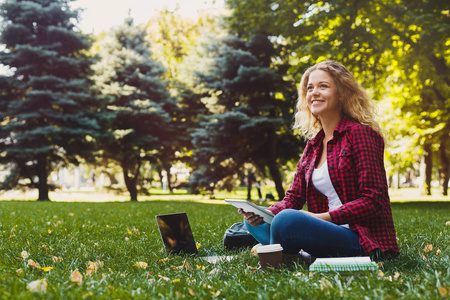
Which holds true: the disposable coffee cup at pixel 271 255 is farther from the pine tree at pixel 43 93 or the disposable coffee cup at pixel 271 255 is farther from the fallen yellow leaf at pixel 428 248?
the pine tree at pixel 43 93

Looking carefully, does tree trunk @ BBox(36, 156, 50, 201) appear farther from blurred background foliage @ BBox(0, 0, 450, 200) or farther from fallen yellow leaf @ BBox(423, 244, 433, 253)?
fallen yellow leaf @ BBox(423, 244, 433, 253)

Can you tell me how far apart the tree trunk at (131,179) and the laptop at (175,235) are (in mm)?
15509

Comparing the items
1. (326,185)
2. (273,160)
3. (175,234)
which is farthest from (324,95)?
(273,160)

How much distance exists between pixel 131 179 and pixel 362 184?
17.8m

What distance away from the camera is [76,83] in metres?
16.3

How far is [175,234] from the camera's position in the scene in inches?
154

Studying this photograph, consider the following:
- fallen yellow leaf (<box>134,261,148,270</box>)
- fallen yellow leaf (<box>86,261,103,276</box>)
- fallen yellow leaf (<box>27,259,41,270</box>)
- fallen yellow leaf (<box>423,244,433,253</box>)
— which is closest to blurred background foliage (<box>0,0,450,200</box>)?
fallen yellow leaf (<box>423,244,433,253</box>)

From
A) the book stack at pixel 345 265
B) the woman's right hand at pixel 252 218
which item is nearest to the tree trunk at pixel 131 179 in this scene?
the woman's right hand at pixel 252 218

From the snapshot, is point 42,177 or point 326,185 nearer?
point 326,185

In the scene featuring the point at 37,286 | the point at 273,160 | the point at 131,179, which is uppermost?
the point at 273,160

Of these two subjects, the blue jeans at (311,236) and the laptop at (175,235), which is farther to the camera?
the laptop at (175,235)

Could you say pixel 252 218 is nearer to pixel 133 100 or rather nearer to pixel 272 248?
pixel 272 248

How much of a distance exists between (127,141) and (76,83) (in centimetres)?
340

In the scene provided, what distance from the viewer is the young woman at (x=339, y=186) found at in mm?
2879
